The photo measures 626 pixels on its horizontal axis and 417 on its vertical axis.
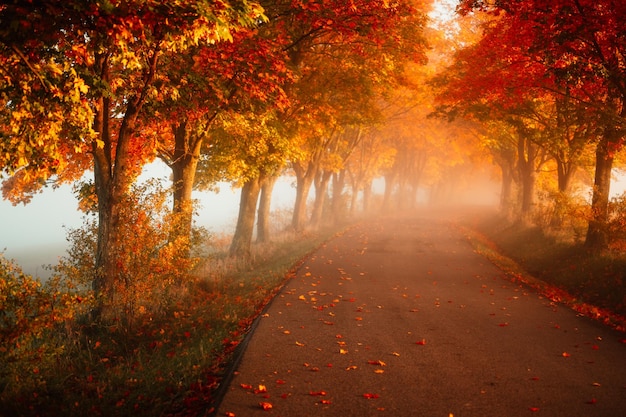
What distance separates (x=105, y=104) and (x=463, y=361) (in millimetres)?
8011

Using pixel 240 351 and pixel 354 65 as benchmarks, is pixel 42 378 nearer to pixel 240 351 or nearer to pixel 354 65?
pixel 240 351

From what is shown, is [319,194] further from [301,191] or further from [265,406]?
[265,406]

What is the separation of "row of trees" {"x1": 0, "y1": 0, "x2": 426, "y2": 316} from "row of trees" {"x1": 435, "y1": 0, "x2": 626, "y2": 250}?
8.63ft

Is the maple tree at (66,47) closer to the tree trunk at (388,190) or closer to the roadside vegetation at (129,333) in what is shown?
the roadside vegetation at (129,333)

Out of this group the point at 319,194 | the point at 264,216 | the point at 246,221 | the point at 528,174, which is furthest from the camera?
the point at 319,194

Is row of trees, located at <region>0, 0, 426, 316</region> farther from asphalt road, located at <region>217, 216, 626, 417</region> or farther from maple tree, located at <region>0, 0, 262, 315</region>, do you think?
asphalt road, located at <region>217, 216, 626, 417</region>

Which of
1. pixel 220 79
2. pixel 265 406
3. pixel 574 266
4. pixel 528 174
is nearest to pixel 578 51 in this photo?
pixel 574 266

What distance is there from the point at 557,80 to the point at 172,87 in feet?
31.0

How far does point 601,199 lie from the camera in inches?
532

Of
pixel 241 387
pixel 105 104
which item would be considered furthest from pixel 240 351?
pixel 105 104

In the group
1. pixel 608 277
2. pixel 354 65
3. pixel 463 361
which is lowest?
pixel 463 361

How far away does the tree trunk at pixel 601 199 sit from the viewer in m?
13.0

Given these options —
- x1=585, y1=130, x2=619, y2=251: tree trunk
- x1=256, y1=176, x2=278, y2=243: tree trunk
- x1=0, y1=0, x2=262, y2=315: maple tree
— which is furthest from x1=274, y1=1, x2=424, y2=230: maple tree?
x1=0, y1=0, x2=262, y2=315: maple tree

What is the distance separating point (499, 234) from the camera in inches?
944
